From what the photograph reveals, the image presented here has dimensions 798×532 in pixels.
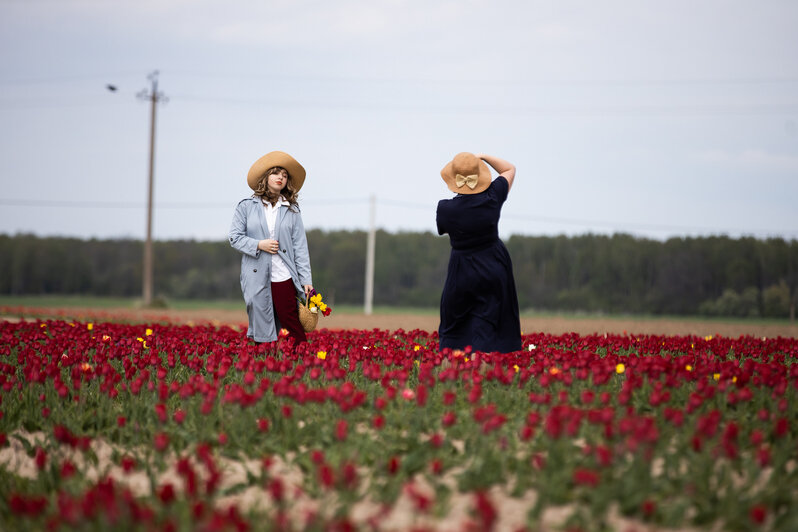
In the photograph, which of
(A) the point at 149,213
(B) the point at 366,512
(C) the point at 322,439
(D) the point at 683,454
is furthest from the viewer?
(A) the point at 149,213

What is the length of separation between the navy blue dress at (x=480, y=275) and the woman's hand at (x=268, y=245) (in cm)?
172

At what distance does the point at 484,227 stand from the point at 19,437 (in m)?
4.11

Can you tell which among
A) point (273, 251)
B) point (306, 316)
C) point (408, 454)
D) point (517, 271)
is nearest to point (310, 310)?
point (306, 316)

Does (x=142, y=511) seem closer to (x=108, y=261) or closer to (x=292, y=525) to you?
(x=292, y=525)

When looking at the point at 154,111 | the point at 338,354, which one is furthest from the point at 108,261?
the point at 338,354

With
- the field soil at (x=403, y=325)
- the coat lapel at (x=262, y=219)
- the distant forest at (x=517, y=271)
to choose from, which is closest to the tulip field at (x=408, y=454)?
the coat lapel at (x=262, y=219)

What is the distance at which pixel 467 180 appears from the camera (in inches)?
274

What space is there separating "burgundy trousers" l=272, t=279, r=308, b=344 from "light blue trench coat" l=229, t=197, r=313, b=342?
61 millimetres

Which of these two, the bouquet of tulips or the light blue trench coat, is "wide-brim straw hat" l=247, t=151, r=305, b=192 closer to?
the light blue trench coat

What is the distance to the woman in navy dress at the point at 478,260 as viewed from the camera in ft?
22.7

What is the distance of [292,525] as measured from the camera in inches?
137

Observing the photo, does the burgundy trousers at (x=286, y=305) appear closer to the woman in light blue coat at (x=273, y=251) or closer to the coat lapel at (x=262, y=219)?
the woman in light blue coat at (x=273, y=251)

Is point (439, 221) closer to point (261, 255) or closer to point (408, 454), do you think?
point (261, 255)

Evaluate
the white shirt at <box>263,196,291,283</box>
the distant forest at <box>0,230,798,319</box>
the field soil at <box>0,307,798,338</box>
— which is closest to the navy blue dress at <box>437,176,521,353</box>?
the white shirt at <box>263,196,291,283</box>
